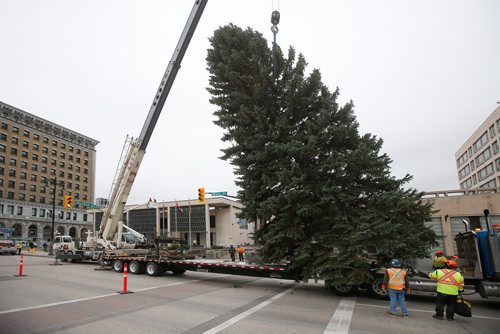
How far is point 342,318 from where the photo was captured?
8.24 metres

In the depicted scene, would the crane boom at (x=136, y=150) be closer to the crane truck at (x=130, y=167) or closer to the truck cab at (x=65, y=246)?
the crane truck at (x=130, y=167)

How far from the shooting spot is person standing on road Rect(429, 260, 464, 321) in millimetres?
8109

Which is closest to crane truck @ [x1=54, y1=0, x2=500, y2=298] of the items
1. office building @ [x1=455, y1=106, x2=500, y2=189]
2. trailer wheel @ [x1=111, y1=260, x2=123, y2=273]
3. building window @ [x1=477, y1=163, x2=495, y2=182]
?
trailer wheel @ [x1=111, y1=260, x2=123, y2=273]

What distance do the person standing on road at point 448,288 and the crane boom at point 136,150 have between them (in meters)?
16.4

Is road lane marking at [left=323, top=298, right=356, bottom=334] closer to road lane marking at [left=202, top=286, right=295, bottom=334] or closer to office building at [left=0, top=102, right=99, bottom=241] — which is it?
road lane marking at [left=202, top=286, right=295, bottom=334]

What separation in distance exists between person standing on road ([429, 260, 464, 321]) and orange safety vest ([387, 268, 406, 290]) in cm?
79

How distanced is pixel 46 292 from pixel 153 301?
4.20 metres

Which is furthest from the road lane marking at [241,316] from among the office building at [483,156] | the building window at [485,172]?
the building window at [485,172]

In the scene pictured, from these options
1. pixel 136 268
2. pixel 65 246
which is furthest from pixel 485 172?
pixel 65 246

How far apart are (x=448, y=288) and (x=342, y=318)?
2801mm

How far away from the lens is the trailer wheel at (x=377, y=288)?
1091cm

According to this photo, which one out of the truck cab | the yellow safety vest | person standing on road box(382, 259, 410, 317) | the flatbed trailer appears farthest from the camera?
the truck cab

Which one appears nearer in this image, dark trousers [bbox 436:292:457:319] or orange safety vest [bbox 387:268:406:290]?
dark trousers [bbox 436:292:457:319]

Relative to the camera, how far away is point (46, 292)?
1105 cm
